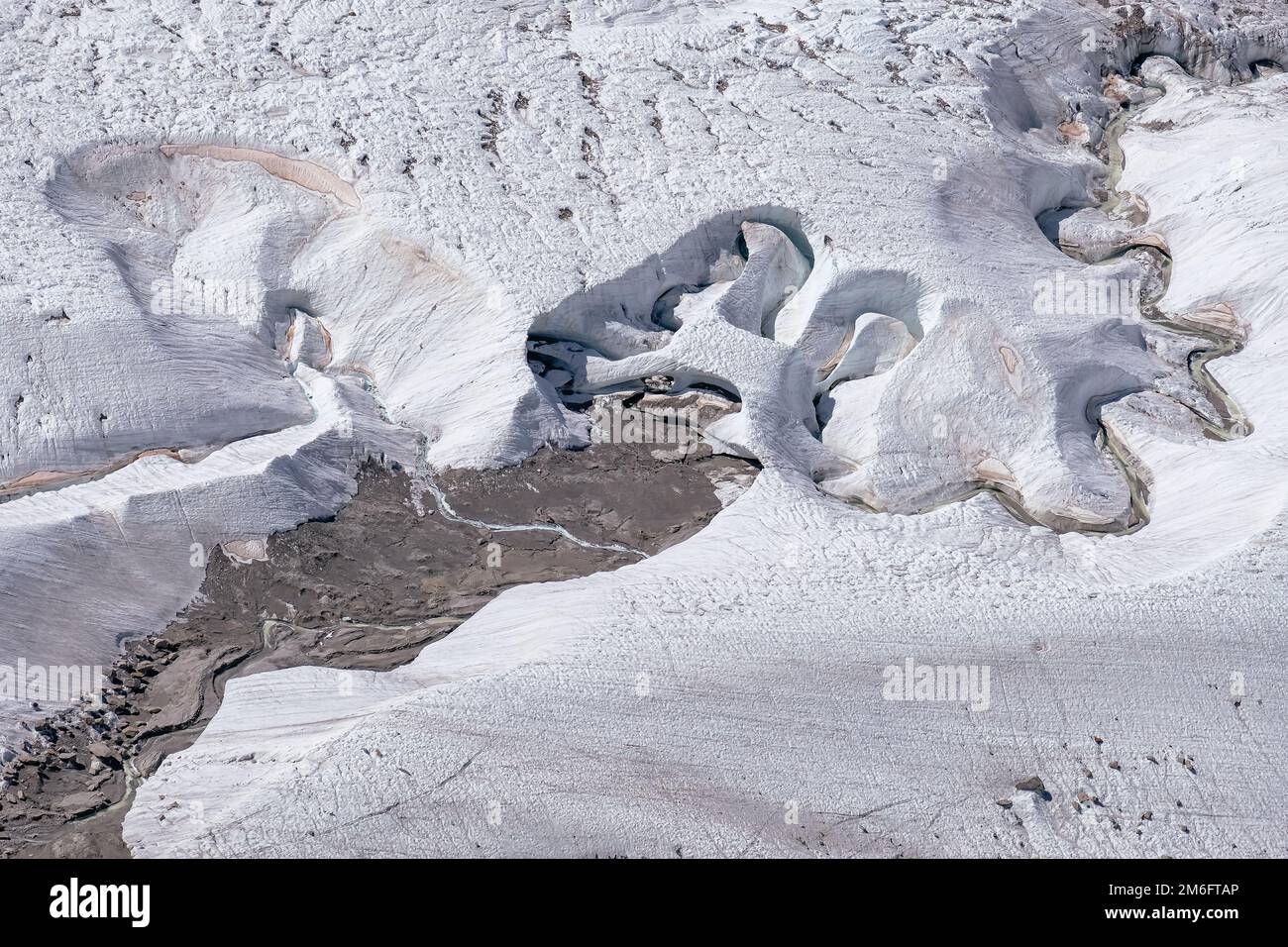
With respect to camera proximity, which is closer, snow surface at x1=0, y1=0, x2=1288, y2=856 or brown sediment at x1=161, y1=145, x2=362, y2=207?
snow surface at x1=0, y1=0, x2=1288, y2=856

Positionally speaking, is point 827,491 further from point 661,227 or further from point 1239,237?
point 1239,237

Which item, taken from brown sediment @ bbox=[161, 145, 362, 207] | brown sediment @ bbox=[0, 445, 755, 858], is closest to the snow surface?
brown sediment @ bbox=[161, 145, 362, 207]

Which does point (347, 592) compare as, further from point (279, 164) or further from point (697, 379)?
point (279, 164)

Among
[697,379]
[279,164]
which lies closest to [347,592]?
[697,379]

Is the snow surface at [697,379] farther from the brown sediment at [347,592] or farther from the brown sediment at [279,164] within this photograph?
the brown sediment at [347,592]

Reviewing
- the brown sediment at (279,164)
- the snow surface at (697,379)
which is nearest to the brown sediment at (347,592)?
the snow surface at (697,379)

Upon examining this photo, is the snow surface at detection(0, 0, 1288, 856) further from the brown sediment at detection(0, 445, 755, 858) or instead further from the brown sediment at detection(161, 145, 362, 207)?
the brown sediment at detection(0, 445, 755, 858)

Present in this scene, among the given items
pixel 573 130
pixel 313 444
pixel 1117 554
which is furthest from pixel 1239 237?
pixel 313 444
